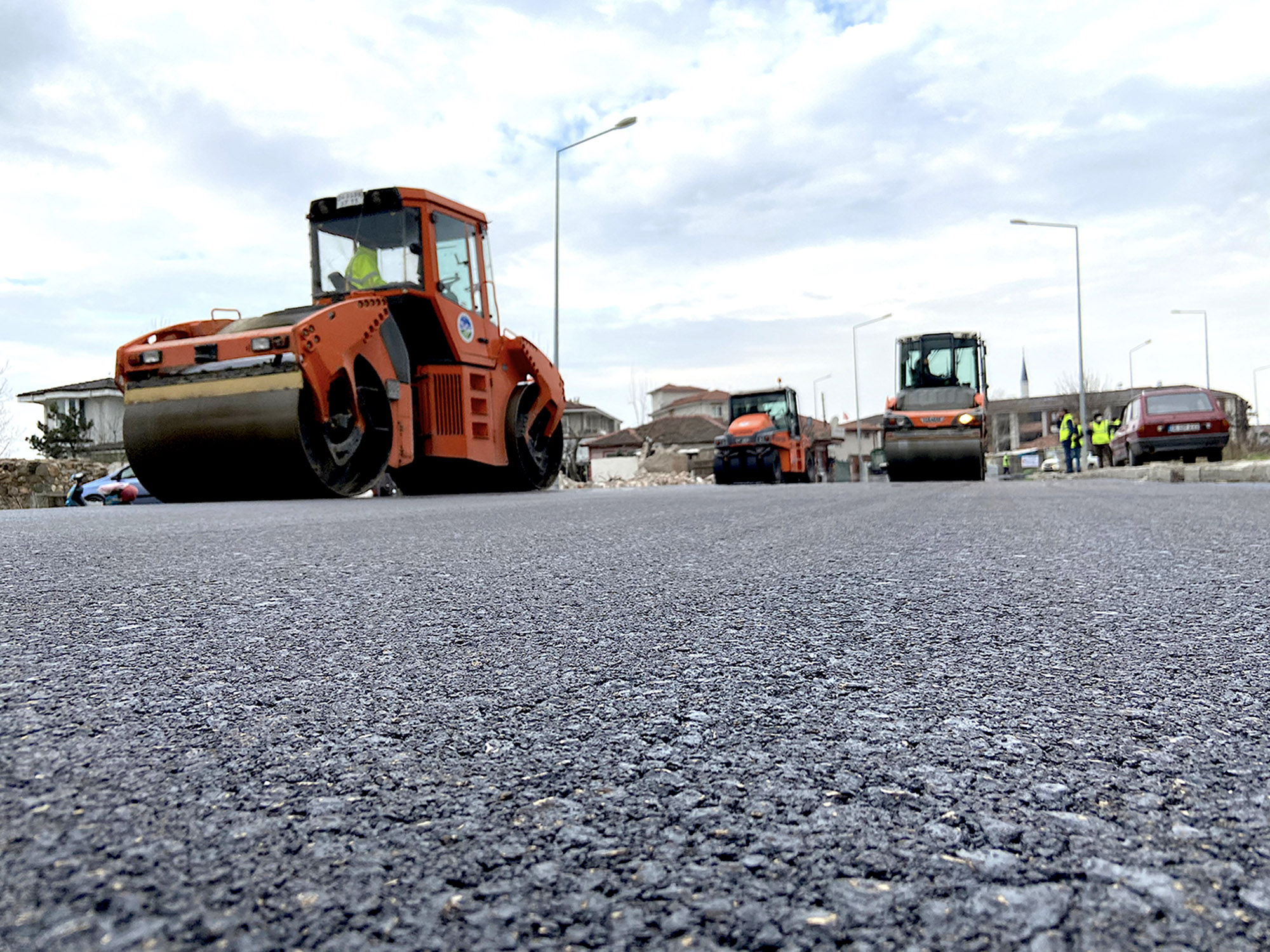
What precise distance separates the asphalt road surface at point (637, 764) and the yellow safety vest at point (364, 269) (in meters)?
8.17

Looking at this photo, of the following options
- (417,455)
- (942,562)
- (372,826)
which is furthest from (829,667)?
(417,455)

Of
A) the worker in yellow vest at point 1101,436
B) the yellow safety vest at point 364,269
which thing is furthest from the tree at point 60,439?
the worker in yellow vest at point 1101,436

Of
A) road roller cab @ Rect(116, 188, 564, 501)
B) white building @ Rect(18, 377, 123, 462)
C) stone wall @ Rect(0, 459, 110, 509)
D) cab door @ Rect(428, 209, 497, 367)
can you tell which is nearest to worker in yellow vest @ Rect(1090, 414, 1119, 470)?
road roller cab @ Rect(116, 188, 564, 501)

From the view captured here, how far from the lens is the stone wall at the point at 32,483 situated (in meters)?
17.3

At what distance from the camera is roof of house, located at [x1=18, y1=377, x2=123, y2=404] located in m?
37.2

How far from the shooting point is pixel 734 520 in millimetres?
5215

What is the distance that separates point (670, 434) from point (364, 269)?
152ft

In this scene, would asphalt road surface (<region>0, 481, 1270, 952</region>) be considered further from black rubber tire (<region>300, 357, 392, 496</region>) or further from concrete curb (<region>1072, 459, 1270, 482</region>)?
concrete curb (<region>1072, 459, 1270, 482</region>)

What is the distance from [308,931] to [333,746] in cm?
49

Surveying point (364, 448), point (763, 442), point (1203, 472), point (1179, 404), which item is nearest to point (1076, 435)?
point (1179, 404)

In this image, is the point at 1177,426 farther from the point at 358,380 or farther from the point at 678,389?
the point at 678,389

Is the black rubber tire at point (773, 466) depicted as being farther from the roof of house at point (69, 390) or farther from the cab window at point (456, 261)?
the roof of house at point (69, 390)

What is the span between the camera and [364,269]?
1042 centimetres

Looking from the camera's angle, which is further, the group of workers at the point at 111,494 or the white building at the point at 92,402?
the white building at the point at 92,402
